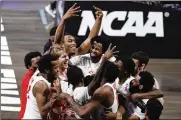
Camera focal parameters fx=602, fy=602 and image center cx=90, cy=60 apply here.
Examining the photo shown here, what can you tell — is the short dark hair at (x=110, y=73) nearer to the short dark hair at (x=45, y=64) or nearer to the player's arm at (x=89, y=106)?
the player's arm at (x=89, y=106)

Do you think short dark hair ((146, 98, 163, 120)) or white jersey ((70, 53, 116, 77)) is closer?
short dark hair ((146, 98, 163, 120))

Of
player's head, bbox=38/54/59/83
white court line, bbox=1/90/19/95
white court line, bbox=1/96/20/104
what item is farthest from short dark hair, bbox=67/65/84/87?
white court line, bbox=1/90/19/95

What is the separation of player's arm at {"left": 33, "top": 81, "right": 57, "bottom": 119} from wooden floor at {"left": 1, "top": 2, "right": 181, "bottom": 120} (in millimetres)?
4747

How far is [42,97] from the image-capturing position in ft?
23.4

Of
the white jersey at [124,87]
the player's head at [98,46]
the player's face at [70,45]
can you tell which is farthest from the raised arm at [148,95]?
the player's face at [70,45]

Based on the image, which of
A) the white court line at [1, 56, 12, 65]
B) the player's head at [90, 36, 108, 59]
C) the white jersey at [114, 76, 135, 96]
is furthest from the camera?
the white court line at [1, 56, 12, 65]

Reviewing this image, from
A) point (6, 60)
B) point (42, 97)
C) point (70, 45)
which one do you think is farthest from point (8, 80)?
point (42, 97)

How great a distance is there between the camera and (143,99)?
8172 mm

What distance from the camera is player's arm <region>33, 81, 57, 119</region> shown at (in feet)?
23.4

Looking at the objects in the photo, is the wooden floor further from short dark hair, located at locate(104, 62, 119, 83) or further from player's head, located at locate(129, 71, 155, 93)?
short dark hair, located at locate(104, 62, 119, 83)

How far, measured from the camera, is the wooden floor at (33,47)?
1327 cm

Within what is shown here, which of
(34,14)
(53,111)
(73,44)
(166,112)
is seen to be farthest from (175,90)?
(34,14)

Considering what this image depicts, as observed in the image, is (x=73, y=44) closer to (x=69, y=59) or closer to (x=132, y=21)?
(x=69, y=59)

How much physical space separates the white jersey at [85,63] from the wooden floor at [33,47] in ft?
10.9
